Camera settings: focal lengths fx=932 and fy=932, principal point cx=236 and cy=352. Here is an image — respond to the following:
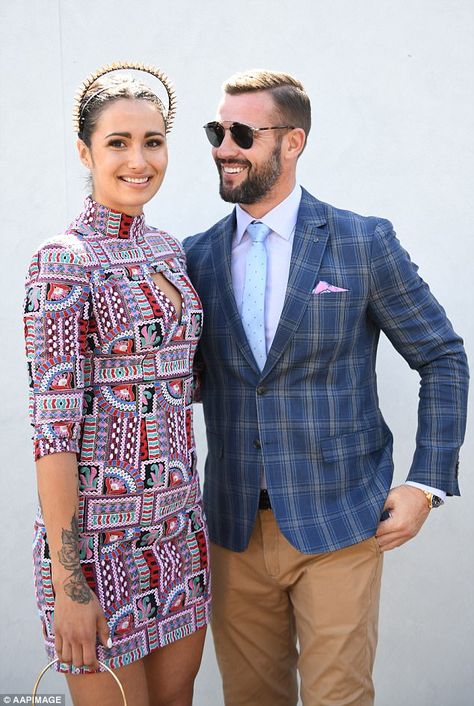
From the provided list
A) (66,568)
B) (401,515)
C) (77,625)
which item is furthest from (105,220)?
(401,515)

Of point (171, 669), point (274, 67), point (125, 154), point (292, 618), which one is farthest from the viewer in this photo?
point (274, 67)

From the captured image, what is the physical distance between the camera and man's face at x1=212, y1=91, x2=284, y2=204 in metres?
A: 2.83

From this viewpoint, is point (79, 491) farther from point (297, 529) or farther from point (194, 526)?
point (297, 529)

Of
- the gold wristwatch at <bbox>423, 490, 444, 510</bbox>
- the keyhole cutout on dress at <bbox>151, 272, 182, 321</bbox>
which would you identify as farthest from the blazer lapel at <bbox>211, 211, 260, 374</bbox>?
the gold wristwatch at <bbox>423, 490, 444, 510</bbox>

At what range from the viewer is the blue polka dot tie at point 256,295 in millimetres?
2721

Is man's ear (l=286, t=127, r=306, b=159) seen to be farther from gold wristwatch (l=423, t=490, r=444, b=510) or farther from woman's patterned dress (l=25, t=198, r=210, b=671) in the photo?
gold wristwatch (l=423, t=490, r=444, b=510)

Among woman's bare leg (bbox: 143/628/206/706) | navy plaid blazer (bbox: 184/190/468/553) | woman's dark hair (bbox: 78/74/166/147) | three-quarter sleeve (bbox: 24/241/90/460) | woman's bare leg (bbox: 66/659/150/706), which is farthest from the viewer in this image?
navy plaid blazer (bbox: 184/190/468/553)

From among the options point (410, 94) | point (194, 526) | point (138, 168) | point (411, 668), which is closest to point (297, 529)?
point (194, 526)

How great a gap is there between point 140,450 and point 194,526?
12.8 inches

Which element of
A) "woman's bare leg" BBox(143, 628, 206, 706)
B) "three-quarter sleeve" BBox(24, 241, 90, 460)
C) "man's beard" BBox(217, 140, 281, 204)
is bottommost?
"woman's bare leg" BBox(143, 628, 206, 706)

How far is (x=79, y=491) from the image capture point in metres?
2.34

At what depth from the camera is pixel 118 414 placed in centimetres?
238

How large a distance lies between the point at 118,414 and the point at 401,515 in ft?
2.97

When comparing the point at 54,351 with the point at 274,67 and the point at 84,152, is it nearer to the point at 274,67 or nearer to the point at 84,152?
the point at 84,152
